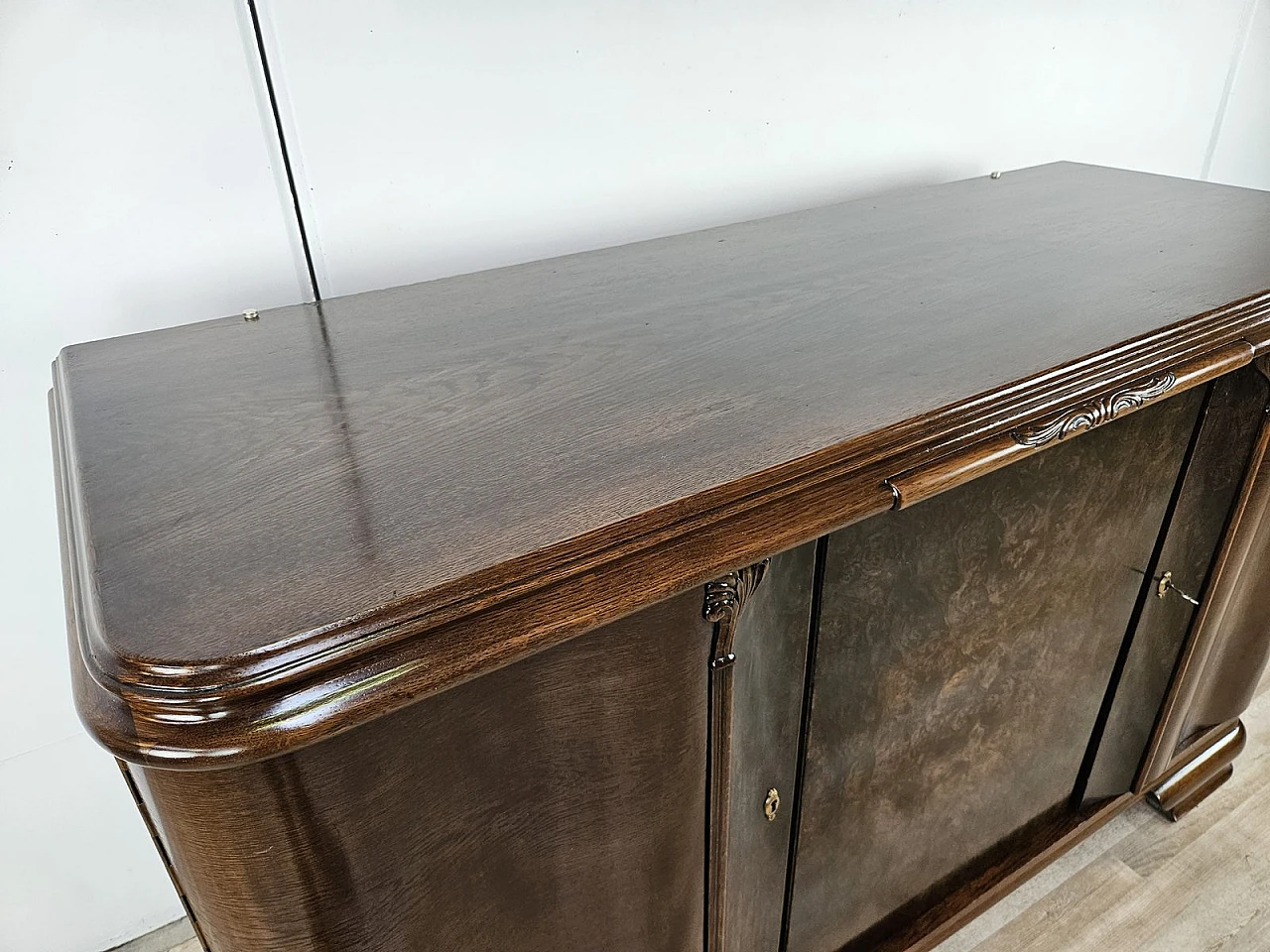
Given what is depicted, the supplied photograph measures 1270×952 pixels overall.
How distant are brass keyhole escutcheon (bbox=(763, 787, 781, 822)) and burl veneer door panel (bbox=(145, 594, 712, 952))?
0.08 meters

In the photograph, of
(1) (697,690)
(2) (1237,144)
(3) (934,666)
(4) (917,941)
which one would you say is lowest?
(4) (917,941)

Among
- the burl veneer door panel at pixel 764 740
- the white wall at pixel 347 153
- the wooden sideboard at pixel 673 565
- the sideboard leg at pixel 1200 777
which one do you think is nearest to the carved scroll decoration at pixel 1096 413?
the wooden sideboard at pixel 673 565

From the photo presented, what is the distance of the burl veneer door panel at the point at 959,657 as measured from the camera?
0.64 m

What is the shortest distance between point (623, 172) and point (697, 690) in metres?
0.59

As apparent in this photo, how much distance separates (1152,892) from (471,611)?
104 centimetres

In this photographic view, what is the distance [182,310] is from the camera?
30.3 inches

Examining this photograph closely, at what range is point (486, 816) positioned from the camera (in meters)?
0.47

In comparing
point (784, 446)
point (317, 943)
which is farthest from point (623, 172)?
point (317, 943)

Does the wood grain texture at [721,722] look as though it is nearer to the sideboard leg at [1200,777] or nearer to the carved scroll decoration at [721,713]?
the carved scroll decoration at [721,713]

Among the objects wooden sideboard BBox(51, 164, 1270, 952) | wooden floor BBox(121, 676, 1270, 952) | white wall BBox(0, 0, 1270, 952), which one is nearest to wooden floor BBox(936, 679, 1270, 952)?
wooden floor BBox(121, 676, 1270, 952)

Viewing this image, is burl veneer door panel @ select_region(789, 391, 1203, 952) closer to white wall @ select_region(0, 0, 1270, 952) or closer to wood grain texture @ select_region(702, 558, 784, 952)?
wood grain texture @ select_region(702, 558, 784, 952)

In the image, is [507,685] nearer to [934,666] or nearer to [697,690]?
[697,690]

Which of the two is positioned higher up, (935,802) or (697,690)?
(697,690)

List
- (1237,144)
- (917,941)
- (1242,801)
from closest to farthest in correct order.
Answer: (917,941)
(1242,801)
(1237,144)
